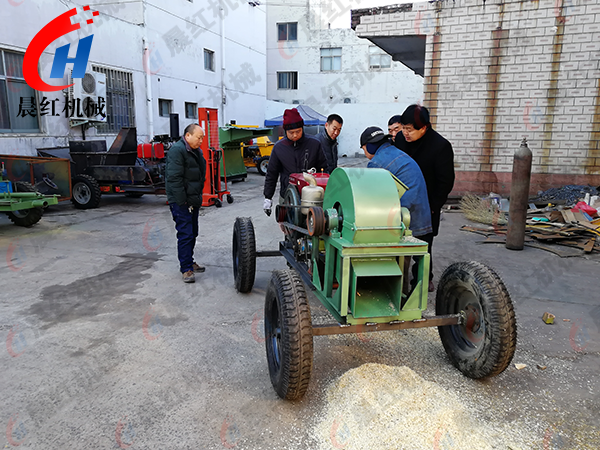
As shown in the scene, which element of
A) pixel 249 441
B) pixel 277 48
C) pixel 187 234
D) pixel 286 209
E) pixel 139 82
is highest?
pixel 277 48

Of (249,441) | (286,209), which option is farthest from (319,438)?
(286,209)

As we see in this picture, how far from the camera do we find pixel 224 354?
318 centimetres

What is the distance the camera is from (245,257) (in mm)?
4188

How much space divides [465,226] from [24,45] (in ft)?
34.0

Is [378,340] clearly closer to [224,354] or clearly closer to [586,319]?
[224,354]

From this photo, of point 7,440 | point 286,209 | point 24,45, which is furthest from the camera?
point 24,45

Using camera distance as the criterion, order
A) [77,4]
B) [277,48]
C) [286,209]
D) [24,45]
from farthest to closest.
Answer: [277,48], [77,4], [24,45], [286,209]

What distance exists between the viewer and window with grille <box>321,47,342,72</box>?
29.4 m

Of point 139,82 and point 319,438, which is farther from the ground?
point 139,82

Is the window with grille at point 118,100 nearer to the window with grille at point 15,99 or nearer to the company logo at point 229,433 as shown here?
the window with grille at point 15,99

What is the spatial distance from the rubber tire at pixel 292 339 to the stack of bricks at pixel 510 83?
764cm

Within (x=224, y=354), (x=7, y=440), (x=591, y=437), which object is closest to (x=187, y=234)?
(x=224, y=354)

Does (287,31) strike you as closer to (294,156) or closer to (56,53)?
(56,53)

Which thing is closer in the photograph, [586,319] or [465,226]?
[586,319]
